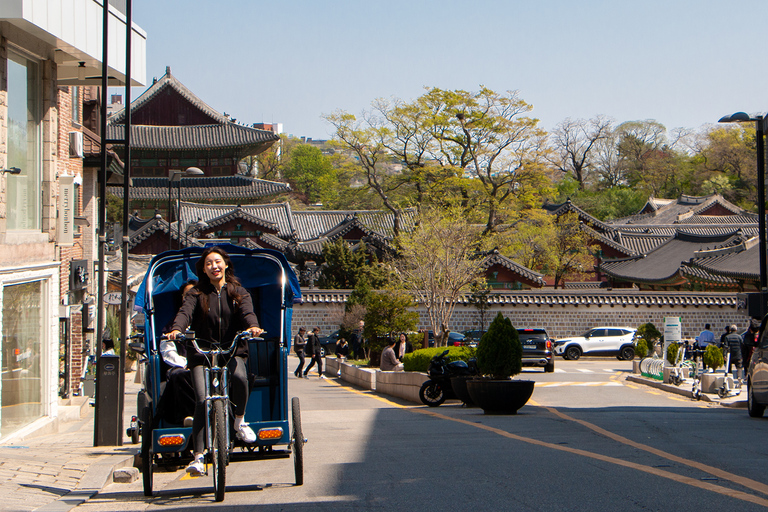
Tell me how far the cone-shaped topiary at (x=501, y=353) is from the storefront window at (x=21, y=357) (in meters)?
7.37

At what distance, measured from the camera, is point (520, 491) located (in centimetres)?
655

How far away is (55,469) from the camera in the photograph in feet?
27.8

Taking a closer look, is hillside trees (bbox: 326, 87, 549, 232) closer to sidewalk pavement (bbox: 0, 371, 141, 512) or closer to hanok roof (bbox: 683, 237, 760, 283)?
hanok roof (bbox: 683, 237, 760, 283)

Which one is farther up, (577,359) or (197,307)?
(197,307)

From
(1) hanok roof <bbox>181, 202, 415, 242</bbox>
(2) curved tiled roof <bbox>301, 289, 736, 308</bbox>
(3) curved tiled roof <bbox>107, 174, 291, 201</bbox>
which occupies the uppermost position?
(3) curved tiled roof <bbox>107, 174, 291, 201</bbox>

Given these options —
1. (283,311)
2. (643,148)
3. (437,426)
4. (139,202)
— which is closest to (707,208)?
(643,148)

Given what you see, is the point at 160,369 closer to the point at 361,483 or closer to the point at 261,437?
the point at 261,437

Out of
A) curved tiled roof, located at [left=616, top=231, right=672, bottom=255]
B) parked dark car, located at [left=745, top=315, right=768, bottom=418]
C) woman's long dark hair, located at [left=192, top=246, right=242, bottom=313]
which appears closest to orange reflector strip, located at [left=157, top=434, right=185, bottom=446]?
woman's long dark hair, located at [left=192, top=246, right=242, bottom=313]

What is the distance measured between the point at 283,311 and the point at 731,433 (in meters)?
6.82

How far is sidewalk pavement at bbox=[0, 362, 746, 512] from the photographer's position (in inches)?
273

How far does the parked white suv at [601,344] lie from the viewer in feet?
133

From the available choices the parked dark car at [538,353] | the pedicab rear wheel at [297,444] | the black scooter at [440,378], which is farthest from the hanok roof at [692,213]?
the pedicab rear wheel at [297,444]

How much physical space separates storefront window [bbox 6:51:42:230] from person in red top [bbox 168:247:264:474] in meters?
6.29

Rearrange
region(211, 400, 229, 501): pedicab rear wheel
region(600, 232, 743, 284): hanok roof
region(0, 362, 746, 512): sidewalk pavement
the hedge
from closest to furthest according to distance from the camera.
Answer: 1. region(211, 400, 229, 501): pedicab rear wheel
2. region(0, 362, 746, 512): sidewalk pavement
3. the hedge
4. region(600, 232, 743, 284): hanok roof
